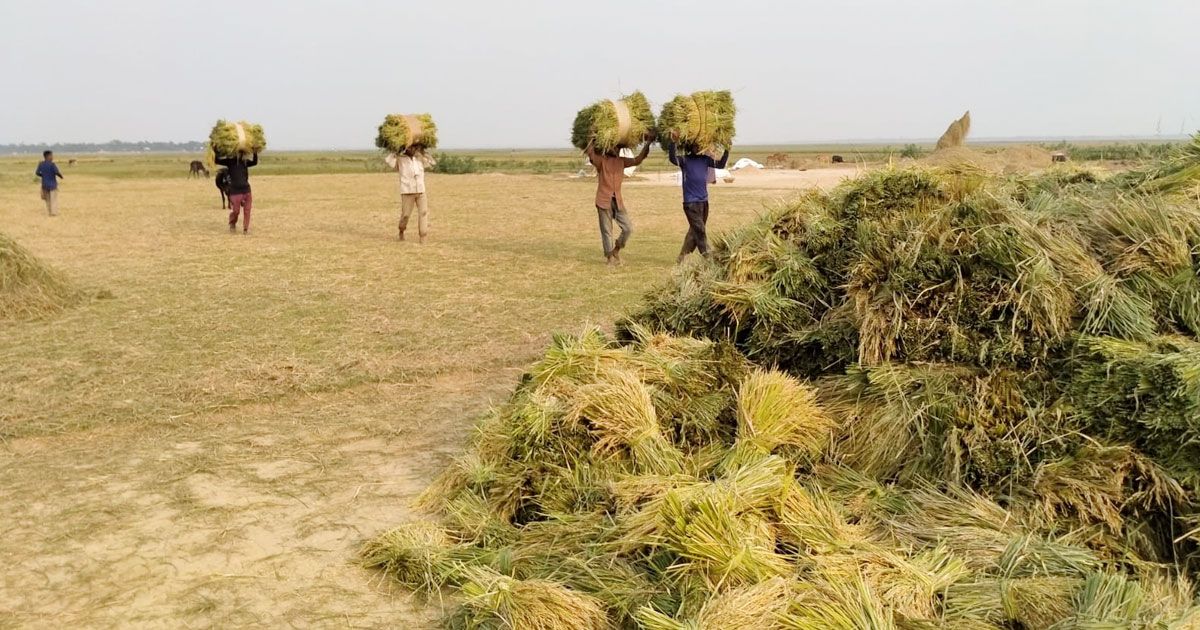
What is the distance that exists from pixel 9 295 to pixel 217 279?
9.06 feet

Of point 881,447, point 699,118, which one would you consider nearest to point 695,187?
point 699,118

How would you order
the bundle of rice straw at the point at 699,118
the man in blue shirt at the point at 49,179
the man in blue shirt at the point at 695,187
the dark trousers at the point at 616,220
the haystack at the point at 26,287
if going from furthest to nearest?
1. the man in blue shirt at the point at 49,179
2. the dark trousers at the point at 616,220
3. the man in blue shirt at the point at 695,187
4. the bundle of rice straw at the point at 699,118
5. the haystack at the point at 26,287

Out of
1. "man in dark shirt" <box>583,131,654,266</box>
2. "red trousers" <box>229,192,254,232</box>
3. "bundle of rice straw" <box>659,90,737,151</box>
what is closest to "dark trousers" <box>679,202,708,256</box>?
"bundle of rice straw" <box>659,90,737,151</box>

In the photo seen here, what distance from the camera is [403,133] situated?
1413 cm

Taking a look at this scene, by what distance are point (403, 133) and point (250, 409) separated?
28.2 feet

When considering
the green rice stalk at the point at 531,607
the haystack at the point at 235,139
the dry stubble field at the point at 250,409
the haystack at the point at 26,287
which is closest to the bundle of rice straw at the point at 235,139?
the haystack at the point at 235,139

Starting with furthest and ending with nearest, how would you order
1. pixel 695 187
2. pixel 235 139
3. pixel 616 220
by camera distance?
pixel 235 139
pixel 616 220
pixel 695 187

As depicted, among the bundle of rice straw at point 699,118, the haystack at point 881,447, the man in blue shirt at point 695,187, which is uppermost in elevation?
the bundle of rice straw at point 699,118

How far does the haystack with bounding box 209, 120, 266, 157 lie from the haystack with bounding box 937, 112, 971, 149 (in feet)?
64.2

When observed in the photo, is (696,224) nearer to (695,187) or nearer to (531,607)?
(695,187)

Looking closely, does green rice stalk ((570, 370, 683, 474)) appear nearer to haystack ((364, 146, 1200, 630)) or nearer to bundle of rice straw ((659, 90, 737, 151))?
haystack ((364, 146, 1200, 630))

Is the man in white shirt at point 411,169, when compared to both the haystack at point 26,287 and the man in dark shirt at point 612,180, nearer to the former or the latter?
the man in dark shirt at point 612,180

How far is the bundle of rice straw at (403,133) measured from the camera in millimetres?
14102

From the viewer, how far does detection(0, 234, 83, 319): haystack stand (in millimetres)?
9117
